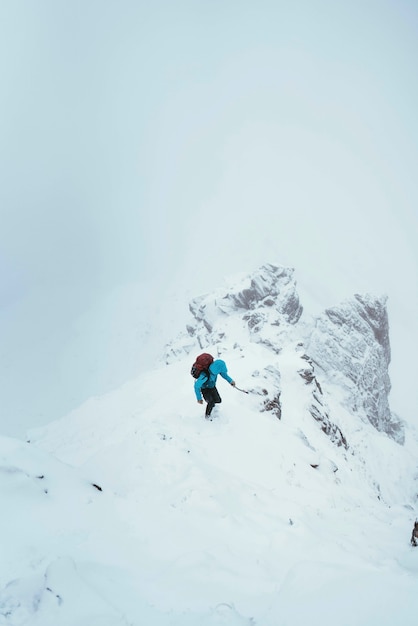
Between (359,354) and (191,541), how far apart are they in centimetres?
4561

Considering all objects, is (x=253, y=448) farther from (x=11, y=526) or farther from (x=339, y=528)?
(x=11, y=526)

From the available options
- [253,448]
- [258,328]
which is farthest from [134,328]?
[253,448]

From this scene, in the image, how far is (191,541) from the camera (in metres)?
4.84

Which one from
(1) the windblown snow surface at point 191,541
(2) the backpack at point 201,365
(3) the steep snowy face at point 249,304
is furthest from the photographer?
(3) the steep snowy face at point 249,304

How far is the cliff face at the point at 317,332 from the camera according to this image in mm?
41781

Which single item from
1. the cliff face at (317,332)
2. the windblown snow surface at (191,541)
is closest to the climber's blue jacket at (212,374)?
the windblown snow surface at (191,541)

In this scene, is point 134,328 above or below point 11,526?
above

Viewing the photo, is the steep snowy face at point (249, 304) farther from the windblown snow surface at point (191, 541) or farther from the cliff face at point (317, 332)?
the windblown snow surface at point (191, 541)

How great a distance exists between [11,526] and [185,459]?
4.77 metres

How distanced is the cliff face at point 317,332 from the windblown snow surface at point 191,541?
94.8ft

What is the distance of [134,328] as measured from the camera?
63.7 m

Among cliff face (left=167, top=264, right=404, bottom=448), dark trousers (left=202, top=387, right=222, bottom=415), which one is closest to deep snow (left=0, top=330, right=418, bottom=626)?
dark trousers (left=202, top=387, right=222, bottom=415)

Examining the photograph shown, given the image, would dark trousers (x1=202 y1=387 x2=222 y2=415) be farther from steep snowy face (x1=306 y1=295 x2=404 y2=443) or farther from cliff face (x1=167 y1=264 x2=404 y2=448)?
steep snowy face (x1=306 y1=295 x2=404 y2=443)

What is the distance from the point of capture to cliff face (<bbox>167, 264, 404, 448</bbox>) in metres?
41.8
